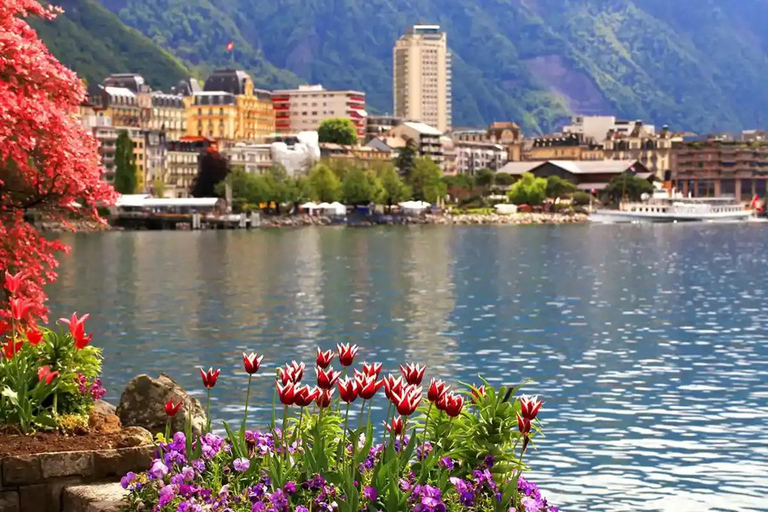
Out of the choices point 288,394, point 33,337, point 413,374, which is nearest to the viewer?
point 288,394

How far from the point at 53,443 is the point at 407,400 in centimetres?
452

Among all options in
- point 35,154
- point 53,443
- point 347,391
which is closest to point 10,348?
point 53,443

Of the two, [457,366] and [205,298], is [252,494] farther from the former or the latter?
[205,298]

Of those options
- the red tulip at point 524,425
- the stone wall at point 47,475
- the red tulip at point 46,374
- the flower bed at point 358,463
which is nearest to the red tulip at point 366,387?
the flower bed at point 358,463

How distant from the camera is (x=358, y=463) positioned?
1174 centimetres

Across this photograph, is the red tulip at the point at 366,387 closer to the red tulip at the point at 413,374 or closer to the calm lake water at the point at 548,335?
the red tulip at the point at 413,374

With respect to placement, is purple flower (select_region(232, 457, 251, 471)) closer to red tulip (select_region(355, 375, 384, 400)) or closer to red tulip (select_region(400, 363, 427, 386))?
red tulip (select_region(355, 375, 384, 400))

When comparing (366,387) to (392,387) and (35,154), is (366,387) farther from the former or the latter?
(35,154)

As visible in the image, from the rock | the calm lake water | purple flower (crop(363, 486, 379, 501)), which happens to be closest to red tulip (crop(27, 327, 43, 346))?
the rock

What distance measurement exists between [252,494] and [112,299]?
52158 mm

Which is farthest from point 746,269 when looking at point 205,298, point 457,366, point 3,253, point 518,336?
point 3,253

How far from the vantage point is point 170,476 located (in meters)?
11.8

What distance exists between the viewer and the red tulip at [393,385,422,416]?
35.9ft

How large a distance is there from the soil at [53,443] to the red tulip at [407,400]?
3823 mm
